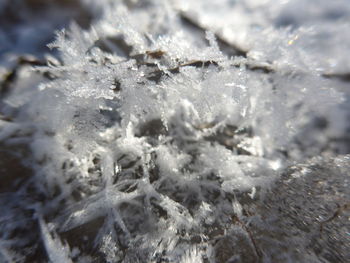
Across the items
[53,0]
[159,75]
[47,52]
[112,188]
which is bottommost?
[112,188]

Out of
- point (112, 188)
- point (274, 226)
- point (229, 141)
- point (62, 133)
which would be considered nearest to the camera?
point (274, 226)

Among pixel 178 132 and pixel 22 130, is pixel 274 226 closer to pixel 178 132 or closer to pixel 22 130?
pixel 178 132

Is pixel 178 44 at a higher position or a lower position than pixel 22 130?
higher

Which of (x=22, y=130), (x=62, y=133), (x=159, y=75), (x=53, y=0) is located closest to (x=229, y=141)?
(x=159, y=75)

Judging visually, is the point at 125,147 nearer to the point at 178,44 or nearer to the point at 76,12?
the point at 178,44

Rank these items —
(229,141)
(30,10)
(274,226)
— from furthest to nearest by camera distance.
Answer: (30,10) → (229,141) → (274,226)

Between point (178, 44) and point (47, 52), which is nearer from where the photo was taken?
point (178, 44)
